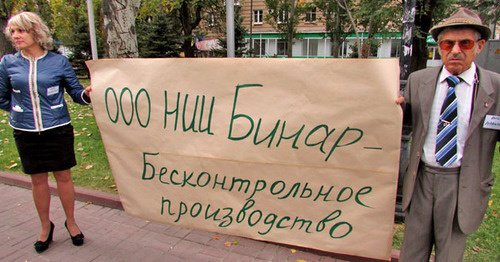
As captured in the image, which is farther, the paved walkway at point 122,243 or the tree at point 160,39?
the tree at point 160,39

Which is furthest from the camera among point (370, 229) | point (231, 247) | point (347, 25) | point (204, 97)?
point (347, 25)

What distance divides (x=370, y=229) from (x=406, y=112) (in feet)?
2.59

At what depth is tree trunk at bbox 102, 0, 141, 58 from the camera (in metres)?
4.06

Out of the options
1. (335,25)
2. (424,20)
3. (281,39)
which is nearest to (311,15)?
(281,39)

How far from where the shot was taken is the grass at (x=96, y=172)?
9.80 feet

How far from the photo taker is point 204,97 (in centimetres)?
232

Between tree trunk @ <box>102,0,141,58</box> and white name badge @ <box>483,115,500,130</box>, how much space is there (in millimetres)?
3920

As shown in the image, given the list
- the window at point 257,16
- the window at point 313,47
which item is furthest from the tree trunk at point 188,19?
the window at point 313,47

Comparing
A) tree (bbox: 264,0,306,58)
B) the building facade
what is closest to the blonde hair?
tree (bbox: 264,0,306,58)

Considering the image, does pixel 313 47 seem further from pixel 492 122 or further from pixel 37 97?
pixel 492 122

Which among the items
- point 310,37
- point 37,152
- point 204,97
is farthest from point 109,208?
point 310,37

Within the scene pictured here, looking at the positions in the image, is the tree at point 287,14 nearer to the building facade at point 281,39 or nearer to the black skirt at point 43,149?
the building facade at point 281,39

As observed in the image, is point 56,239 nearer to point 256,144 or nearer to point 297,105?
point 256,144

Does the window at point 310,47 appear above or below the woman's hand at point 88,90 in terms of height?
above
